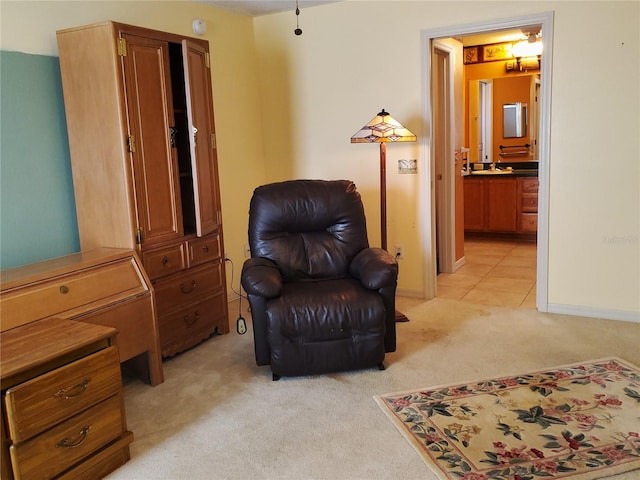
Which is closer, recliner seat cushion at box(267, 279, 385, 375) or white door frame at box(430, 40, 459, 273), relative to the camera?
recliner seat cushion at box(267, 279, 385, 375)

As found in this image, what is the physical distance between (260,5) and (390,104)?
1.27m

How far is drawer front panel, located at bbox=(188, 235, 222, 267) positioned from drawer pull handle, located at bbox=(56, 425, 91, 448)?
143cm

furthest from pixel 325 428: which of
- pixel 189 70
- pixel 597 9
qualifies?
pixel 597 9

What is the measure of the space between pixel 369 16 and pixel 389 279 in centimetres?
228

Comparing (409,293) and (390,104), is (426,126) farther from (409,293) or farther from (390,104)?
(409,293)

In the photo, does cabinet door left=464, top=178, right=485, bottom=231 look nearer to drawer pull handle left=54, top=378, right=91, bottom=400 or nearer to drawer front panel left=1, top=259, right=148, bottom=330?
drawer front panel left=1, top=259, right=148, bottom=330

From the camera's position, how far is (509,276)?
5.00 m

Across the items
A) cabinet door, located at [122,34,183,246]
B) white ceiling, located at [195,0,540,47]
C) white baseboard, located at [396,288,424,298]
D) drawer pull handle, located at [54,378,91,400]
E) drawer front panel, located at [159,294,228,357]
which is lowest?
white baseboard, located at [396,288,424,298]

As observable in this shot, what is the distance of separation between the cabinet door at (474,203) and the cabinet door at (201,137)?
4000mm

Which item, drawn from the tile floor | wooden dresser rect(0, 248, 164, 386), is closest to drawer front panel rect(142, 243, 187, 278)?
wooden dresser rect(0, 248, 164, 386)

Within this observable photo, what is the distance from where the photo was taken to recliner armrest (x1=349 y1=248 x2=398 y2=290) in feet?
9.72

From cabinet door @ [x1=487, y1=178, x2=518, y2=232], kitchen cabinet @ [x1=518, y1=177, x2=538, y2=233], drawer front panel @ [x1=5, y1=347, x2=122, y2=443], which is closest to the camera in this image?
drawer front panel @ [x1=5, y1=347, x2=122, y2=443]

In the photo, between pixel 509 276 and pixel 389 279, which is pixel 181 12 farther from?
pixel 509 276

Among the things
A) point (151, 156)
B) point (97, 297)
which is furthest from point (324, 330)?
point (151, 156)
